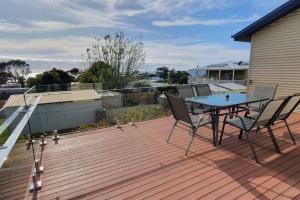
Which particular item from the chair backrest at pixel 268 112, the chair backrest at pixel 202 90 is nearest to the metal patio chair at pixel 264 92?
the chair backrest at pixel 202 90

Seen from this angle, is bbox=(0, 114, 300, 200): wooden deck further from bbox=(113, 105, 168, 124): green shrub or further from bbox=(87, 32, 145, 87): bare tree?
bbox=(87, 32, 145, 87): bare tree

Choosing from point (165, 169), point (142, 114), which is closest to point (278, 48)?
point (142, 114)

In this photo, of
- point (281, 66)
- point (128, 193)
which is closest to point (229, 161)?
point (128, 193)

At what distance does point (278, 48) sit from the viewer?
242 inches

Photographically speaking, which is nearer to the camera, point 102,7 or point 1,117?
point 1,117

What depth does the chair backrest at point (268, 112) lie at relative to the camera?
278 centimetres

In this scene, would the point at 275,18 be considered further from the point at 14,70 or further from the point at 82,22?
the point at 14,70

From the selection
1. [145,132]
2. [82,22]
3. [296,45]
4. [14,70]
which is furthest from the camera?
[14,70]

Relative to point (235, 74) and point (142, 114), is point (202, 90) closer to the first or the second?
point (142, 114)

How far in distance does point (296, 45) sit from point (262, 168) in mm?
4626

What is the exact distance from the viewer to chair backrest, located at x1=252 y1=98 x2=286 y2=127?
2784 mm

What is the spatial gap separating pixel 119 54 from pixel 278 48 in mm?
10221

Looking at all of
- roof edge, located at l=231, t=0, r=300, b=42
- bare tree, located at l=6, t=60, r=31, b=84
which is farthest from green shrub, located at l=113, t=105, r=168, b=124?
bare tree, located at l=6, t=60, r=31, b=84

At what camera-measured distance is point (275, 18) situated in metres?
6.05
